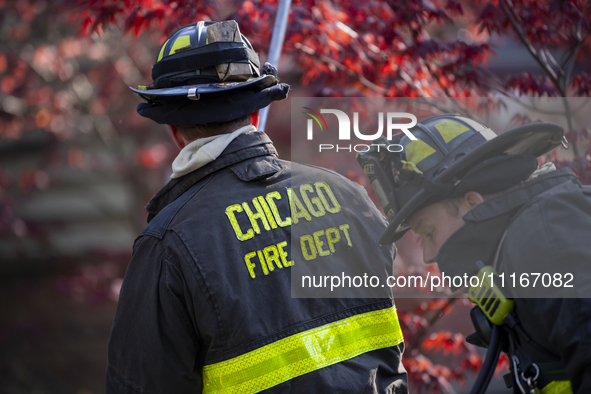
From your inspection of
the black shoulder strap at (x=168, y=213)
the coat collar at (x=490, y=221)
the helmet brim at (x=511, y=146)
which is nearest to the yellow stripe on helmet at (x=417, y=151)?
the helmet brim at (x=511, y=146)

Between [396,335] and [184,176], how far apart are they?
973mm

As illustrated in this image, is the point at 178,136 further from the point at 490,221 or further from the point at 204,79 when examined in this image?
the point at 490,221

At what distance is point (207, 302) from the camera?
163 centimetres

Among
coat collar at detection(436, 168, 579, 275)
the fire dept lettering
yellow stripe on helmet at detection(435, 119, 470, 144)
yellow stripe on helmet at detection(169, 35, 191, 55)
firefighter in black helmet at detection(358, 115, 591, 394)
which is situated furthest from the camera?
yellow stripe on helmet at detection(169, 35, 191, 55)

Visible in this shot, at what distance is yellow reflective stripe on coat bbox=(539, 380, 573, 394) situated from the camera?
131cm

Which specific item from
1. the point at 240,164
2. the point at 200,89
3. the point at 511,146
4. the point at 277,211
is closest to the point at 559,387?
the point at 511,146

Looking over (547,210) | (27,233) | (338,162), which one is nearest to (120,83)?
(27,233)

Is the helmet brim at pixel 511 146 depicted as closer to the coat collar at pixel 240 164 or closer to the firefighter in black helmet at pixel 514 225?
the firefighter in black helmet at pixel 514 225

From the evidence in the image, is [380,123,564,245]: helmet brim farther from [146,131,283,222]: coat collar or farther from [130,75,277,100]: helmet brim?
[130,75,277,100]: helmet brim

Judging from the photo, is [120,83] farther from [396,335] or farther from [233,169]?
[396,335]

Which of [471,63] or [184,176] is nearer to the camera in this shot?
[184,176]

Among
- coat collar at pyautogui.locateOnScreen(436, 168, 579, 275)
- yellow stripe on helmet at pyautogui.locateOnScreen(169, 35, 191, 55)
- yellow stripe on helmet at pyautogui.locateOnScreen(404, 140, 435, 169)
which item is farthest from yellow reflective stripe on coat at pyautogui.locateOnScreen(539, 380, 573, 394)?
yellow stripe on helmet at pyautogui.locateOnScreen(169, 35, 191, 55)

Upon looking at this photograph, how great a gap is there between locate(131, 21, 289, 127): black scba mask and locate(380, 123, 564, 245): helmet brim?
724mm

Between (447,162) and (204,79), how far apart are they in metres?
0.90
